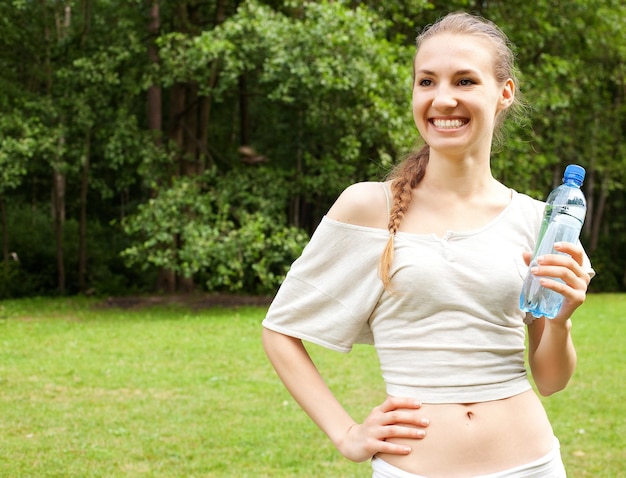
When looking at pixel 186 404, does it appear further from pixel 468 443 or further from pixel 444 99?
pixel 444 99

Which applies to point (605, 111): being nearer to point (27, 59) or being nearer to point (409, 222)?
point (27, 59)

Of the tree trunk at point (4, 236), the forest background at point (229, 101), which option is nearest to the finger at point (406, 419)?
the forest background at point (229, 101)

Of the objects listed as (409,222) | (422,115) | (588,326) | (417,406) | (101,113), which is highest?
(101,113)

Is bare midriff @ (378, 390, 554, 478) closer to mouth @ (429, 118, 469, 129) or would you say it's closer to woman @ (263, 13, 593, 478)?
woman @ (263, 13, 593, 478)

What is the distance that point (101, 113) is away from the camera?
17.0m

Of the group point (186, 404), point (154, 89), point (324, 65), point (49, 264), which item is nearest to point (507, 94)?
point (186, 404)

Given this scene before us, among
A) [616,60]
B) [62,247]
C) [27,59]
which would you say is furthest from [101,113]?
[616,60]

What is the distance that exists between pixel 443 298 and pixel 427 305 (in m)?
0.04

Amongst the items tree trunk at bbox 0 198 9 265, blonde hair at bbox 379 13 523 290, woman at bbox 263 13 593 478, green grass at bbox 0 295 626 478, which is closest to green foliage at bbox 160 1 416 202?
green grass at bbox 0 295 626 478

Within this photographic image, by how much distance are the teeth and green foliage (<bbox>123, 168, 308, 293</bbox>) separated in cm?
1248

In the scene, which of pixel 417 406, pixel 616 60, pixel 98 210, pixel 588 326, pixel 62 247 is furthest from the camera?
pixel 98 210

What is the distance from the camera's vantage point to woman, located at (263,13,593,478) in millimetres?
1874

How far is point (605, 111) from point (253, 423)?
19.4m

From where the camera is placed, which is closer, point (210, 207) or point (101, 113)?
point (210, 207)
